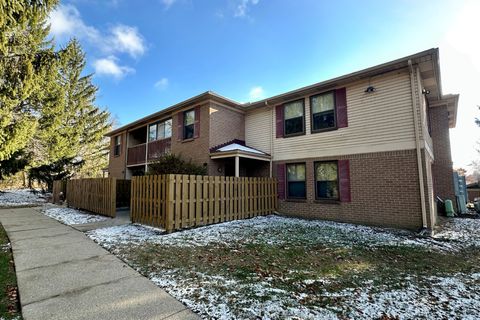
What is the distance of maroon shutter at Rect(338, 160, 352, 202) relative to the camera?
962 cm

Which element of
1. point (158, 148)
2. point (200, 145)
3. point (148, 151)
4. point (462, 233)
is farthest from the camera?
point (148, 151)

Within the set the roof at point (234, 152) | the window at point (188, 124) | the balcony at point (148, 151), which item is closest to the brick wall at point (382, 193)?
the roof at point (234, 152)

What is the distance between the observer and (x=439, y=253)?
5.63 m

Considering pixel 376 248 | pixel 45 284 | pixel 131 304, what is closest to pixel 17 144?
pixel 45 284

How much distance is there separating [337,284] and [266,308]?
1425 millimetres

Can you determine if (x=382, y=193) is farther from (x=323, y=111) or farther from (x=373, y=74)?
(x=373, y=74)

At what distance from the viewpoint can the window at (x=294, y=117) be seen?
11.4 m

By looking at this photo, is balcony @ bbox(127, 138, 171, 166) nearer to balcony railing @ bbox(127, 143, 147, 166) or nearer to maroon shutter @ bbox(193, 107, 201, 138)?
balcony railing @ bbox(127, 143, 147, 166)

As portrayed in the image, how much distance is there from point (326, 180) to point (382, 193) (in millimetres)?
2161

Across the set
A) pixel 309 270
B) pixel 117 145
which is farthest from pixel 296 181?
pixel 117 145

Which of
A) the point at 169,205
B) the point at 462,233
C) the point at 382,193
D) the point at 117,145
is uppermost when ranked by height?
the point at 117,145

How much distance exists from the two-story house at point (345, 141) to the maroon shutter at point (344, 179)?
0.04 m

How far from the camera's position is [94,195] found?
12117mm

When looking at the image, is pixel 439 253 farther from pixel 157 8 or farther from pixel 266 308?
pixel 157 8
